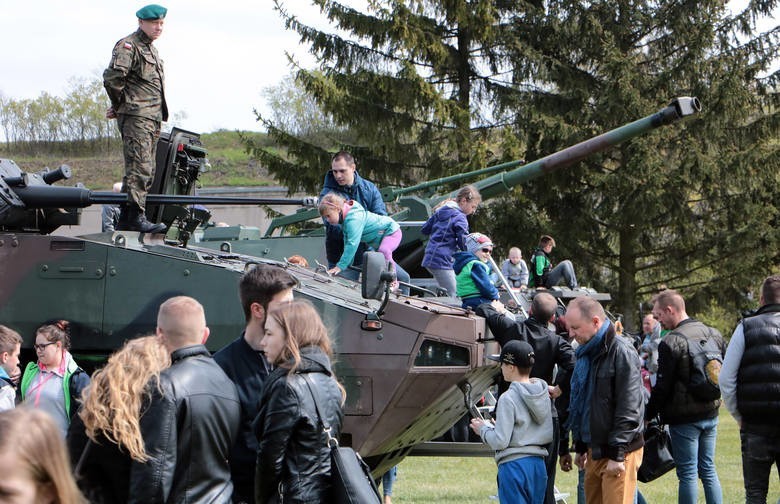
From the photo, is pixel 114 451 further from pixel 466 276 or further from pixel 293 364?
pixel 466 276

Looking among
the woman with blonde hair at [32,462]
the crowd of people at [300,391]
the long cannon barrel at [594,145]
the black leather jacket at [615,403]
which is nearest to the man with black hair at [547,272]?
the long cannon barrel at [594,145]

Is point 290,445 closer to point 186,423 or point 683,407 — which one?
point 186,423

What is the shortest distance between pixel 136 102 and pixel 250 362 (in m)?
3.48

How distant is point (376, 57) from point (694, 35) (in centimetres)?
593

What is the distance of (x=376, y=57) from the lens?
20.5m

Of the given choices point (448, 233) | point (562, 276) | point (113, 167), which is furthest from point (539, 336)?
point (113, 167)

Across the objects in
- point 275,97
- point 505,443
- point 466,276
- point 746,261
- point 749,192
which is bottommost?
point 505,443

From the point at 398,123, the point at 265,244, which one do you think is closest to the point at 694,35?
the point at 398,123

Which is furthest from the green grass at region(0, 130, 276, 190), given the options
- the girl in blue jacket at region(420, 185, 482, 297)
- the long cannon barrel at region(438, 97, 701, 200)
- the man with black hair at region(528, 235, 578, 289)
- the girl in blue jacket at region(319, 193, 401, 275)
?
the girl in blue jacket at region(319, 193, 401, 275)

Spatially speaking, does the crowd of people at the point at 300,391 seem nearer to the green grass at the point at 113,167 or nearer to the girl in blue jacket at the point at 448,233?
the girl in blue jacket at the point at 448,233

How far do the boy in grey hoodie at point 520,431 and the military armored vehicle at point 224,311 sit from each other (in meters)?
0.49

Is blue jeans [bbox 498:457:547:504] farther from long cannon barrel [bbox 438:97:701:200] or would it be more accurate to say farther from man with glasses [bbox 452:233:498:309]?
long cannon barrel [bbox 438:97:701:200]

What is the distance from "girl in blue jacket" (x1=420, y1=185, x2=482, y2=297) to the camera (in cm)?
859

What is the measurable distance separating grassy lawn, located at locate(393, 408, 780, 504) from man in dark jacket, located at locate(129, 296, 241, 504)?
5438mm
